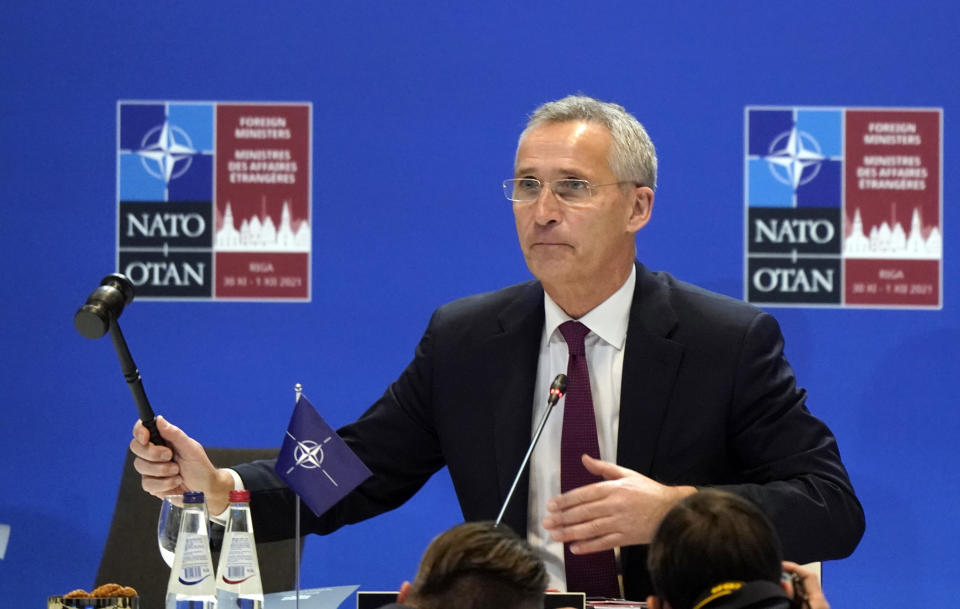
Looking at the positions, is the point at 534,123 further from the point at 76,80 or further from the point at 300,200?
the point at 76,80

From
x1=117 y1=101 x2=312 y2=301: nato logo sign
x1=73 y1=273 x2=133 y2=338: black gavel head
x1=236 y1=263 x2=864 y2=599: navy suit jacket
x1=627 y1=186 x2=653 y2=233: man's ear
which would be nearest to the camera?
x1=73 y1=273 x2=133 y2=338: black gavel head

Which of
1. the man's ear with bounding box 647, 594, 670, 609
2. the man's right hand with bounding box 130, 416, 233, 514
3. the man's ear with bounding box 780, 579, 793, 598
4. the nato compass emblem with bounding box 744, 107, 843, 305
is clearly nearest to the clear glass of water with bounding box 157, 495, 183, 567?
the man's right hand with bounding box 130, 416, 233, 514

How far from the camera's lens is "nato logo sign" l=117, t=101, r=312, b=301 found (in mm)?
4082

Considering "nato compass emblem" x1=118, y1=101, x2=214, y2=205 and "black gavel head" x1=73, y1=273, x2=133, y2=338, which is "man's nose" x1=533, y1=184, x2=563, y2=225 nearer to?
"black gavel head" x1=73, y1=273, x2=133, y2=338

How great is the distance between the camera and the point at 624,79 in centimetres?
407

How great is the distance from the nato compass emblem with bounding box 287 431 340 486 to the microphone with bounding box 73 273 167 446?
0.90 ft

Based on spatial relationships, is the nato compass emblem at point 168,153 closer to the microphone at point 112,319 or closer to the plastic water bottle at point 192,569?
the microphone at point 112,319

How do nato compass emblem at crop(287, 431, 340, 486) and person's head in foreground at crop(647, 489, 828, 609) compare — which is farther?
nato compass emblem at crop(287, 431, 340, 486)

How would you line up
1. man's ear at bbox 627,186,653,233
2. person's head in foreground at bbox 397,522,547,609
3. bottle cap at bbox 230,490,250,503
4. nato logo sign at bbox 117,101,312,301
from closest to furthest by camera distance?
person's head in foreground at bbox 397,522,547,609 → bottle cap at bbox 230,490,250,503 → man's ear at bbox 627,186,653,233 → nato logo sign at bbox 117,101,312,301

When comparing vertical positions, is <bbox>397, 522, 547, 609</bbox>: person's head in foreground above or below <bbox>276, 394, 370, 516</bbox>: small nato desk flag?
below

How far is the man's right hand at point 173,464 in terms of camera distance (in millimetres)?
2270

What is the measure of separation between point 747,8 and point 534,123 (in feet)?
5.40

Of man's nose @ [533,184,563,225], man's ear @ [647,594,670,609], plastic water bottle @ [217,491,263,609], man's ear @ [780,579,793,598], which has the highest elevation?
man's nose @ [533,184,563,225]

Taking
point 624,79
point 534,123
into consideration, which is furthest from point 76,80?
point 534,123
